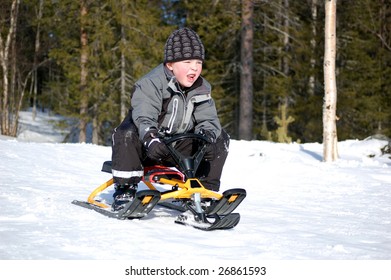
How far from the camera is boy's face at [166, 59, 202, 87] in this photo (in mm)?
4277

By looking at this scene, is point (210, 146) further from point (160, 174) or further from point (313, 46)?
point (313, 46)

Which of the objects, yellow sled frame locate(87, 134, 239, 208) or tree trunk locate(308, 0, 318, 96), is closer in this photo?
yellow sled frame locate(87, 134, 239, 208)

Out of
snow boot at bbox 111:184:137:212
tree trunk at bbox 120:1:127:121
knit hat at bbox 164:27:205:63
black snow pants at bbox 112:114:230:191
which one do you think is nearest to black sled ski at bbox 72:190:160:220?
snow boot at bbox 111:184:137:212

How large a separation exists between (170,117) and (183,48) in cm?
53

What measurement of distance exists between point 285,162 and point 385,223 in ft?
15.3

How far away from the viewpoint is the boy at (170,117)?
4105 millimetres

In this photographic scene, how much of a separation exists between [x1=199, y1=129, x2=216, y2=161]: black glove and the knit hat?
57 cm

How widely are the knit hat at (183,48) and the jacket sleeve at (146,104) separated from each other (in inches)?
10.9

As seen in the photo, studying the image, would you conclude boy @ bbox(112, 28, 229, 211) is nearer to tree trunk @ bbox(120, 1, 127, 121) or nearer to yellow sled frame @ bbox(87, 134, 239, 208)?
yellow sled frame @ bbox(87, 134, 239, 208)

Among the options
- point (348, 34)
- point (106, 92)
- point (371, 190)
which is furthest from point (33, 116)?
point (371, 190)

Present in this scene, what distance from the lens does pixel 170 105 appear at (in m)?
4.28

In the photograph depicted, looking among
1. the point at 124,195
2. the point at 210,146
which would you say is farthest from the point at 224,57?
the point at 124,195

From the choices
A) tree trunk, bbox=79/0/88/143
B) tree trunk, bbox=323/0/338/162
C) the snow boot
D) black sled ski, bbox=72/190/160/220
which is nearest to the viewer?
black sled ski, bbox=72/190/160/220

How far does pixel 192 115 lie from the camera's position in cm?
447
